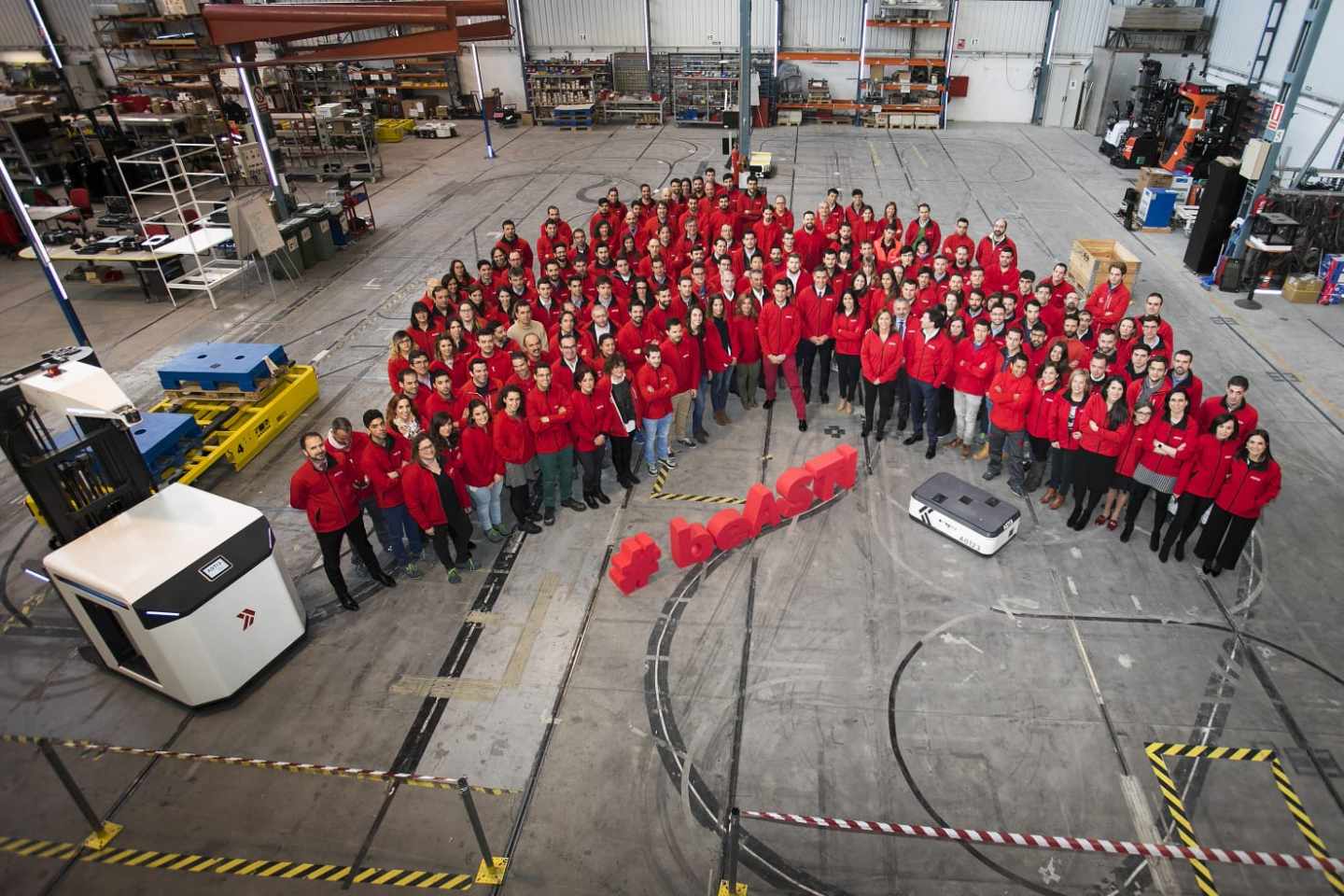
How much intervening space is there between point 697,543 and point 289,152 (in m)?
23.5

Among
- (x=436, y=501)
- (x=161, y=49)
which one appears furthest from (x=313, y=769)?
(x=161, y=49)

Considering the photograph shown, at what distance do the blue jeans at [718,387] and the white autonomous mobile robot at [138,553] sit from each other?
17.2 feet

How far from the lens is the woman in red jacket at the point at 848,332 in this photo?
8922 mm

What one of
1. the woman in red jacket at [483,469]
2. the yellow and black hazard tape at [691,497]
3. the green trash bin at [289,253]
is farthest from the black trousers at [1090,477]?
the green trash bin at [289,253]

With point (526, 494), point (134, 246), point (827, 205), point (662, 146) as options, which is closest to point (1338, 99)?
point (827, 205)

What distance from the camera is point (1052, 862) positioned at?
504cm

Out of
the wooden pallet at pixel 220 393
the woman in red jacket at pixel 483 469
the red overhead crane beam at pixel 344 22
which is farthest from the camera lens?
the red overhead crane beam at pixel 344 22

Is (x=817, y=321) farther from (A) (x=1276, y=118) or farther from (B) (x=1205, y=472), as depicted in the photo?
(A) (x=1276, y=118)

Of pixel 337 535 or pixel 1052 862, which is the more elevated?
pixel 337 535

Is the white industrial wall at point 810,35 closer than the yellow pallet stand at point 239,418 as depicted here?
No

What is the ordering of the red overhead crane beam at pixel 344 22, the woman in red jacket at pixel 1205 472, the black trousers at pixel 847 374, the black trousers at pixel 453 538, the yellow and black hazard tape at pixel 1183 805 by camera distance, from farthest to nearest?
the red overhead crane beam at pixel 344 22 → the black trousers at pixel 847 374 → the black trousers at pixel 453 538 → the woman in red jacket at pixel 1205 472 → the yellow and black hazard tape at pixel 1183 805

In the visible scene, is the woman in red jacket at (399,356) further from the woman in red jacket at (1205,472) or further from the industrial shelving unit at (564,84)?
the industrial shelving unit at (564,84)

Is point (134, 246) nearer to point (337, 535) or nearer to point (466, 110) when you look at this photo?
point (337, 535)

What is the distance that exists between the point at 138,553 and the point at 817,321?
280 inches
